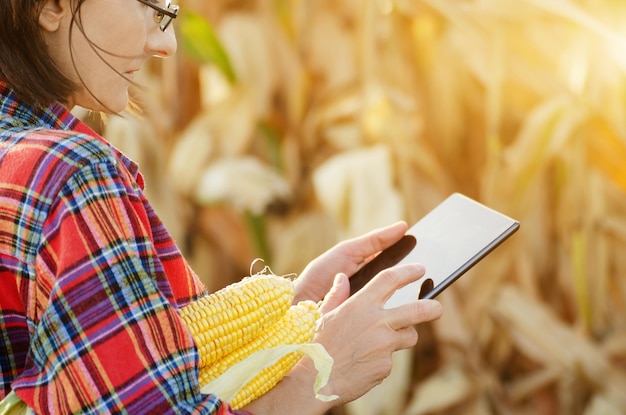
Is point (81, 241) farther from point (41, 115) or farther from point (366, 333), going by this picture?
point (366, 333)

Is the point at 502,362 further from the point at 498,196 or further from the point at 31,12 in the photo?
the point at 31,12

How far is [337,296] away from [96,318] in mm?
277

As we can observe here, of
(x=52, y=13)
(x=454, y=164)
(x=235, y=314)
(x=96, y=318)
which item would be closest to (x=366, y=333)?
(x=235, y=314)

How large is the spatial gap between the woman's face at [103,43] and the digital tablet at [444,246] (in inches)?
12.6

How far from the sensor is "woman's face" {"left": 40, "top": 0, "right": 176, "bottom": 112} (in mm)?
645

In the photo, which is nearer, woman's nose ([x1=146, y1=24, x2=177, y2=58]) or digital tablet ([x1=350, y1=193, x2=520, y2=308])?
woman's nose ([x1=146, y1=24, x2=177, y2=58])

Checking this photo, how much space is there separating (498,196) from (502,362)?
34 centimetres

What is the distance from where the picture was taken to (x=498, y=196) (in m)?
1.70

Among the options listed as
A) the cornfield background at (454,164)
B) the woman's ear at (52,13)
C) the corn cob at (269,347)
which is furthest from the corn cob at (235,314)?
the cornfield background at (454,164)

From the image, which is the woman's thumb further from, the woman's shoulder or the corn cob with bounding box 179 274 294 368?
the woman's shoulder

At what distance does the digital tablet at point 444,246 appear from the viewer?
0.84 metres

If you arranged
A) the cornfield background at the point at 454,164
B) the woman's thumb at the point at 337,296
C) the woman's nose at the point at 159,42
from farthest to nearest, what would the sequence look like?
the cornfield background at the point at 454,164 < the woman's thumb at the point at 337,296 < the woman's nose at the point at 159,42

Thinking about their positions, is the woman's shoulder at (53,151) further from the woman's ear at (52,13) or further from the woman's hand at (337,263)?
the woman's hand at (337,263)

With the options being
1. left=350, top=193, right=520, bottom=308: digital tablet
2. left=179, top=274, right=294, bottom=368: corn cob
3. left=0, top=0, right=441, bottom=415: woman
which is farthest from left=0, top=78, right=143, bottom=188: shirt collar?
left=350, top=193, right=520, bottom=308: digital tablet
